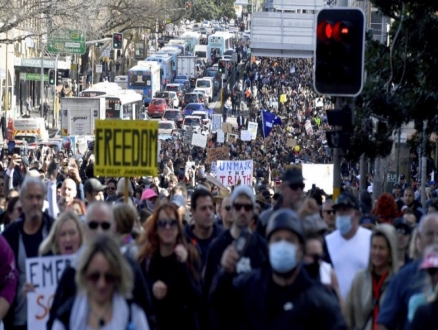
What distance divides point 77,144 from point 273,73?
163 feet

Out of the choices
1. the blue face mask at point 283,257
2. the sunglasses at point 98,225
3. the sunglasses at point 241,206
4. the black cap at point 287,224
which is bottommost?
the sunglasses at point 98,225

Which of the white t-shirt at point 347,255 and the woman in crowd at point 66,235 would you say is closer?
the woman in crowd at point 66,235

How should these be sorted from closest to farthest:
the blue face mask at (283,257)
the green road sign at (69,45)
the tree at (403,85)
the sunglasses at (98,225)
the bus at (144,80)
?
1. the blue face mask at (283,257)
2. the sunglasses at (98,225)
3. the tree at (403,85)
4. the green road sign at (69,45)
5. the bus at (144,80)

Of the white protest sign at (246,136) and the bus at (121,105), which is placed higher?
the bus at (121,105)

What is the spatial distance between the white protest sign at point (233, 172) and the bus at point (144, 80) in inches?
2133

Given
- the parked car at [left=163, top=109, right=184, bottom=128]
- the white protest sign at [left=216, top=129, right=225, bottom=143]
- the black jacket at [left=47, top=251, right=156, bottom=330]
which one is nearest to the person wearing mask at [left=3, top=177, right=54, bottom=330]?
the black jacket at [left=47, top=251, right=156, bottom=330]

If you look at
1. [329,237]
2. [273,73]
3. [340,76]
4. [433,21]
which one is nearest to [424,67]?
[433,21]

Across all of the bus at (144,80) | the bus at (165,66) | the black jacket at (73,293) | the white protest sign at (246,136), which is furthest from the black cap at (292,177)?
the bus at (165,66)

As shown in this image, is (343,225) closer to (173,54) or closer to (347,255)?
(347,255)

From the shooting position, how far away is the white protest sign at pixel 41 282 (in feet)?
28.7

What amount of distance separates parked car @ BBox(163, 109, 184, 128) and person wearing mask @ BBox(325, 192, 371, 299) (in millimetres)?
60449

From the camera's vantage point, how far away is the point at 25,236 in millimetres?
9625

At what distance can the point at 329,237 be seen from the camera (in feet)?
33.6

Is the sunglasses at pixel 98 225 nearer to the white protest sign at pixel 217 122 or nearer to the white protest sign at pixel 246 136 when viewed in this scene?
the white protest sign at pixel 246 136
